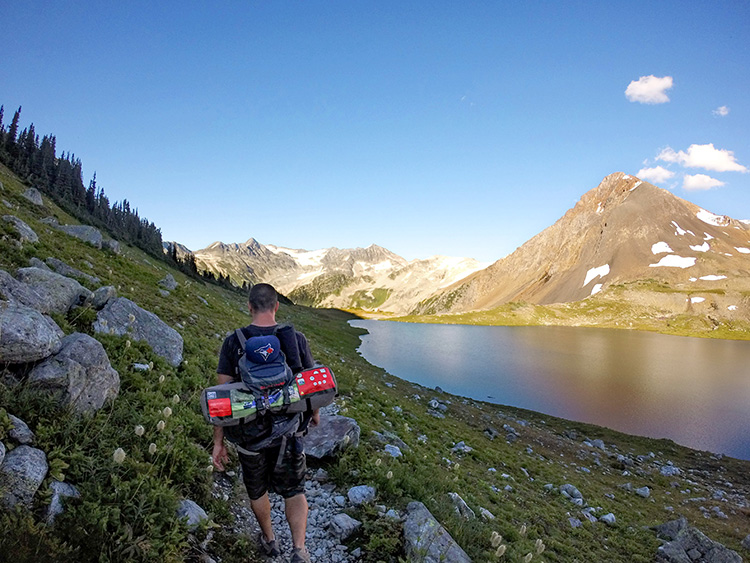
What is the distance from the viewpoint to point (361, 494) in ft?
25.9

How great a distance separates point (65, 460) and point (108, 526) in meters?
1.39

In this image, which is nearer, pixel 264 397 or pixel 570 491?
pixel 264 397

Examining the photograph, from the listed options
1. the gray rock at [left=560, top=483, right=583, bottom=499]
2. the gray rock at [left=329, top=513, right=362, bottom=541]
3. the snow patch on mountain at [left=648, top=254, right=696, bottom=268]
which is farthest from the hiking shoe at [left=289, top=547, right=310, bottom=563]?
the snow patch on mountain at [left=648, top=254, right=696, bottom=268]

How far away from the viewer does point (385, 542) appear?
21.5 ft

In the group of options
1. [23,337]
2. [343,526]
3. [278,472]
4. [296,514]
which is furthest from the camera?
[343,526]

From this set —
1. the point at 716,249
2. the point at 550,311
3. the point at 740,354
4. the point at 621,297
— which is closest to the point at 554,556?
the point at 740,354

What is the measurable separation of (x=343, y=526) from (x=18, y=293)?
29.6 ft

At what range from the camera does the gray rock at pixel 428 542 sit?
6.29 m

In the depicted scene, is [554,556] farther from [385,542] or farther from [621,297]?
[621,297]

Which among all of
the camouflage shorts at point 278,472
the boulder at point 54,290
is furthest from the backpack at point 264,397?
the boulder at point 54,290

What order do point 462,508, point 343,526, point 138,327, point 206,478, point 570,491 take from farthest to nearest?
point 570,491 < point 138,327 < point 462,508 < point 343,526 < point 206,478

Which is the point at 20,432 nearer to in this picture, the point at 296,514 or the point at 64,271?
the point at 296,514

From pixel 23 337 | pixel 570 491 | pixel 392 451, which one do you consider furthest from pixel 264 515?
pixel 570 491

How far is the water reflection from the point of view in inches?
1390
